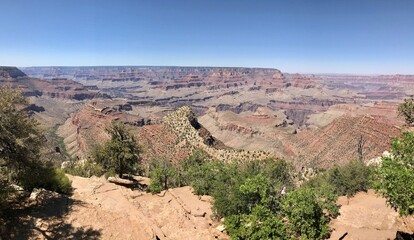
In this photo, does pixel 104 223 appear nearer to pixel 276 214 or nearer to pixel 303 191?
pixel 276 214

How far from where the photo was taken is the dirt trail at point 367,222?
27.9m

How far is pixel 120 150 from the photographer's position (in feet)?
153

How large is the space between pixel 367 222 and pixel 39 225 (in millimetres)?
27525

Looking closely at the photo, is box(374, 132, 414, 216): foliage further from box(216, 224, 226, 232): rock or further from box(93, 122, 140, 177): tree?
box(93, 122, 140, 177): tree

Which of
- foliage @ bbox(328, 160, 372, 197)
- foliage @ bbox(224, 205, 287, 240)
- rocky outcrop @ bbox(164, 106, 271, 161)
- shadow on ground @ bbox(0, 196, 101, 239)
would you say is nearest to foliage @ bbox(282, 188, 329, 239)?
foliage @ bbox(224, 205, 287, 240)

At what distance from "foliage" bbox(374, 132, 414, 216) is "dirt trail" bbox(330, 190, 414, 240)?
528cm

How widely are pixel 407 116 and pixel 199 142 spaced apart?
57.4m

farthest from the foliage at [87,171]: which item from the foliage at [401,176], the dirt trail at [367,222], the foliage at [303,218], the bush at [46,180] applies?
the foliage at [401,176]

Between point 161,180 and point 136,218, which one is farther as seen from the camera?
point 161,180

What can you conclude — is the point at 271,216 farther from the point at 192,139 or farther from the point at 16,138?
the point at 192,139

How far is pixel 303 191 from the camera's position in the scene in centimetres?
2748

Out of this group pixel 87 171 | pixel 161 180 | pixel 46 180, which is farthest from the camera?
pixel 87 171

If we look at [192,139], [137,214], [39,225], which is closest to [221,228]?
[137,214]

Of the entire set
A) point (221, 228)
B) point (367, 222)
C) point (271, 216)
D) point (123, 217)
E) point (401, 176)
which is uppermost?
point (401, 176)
